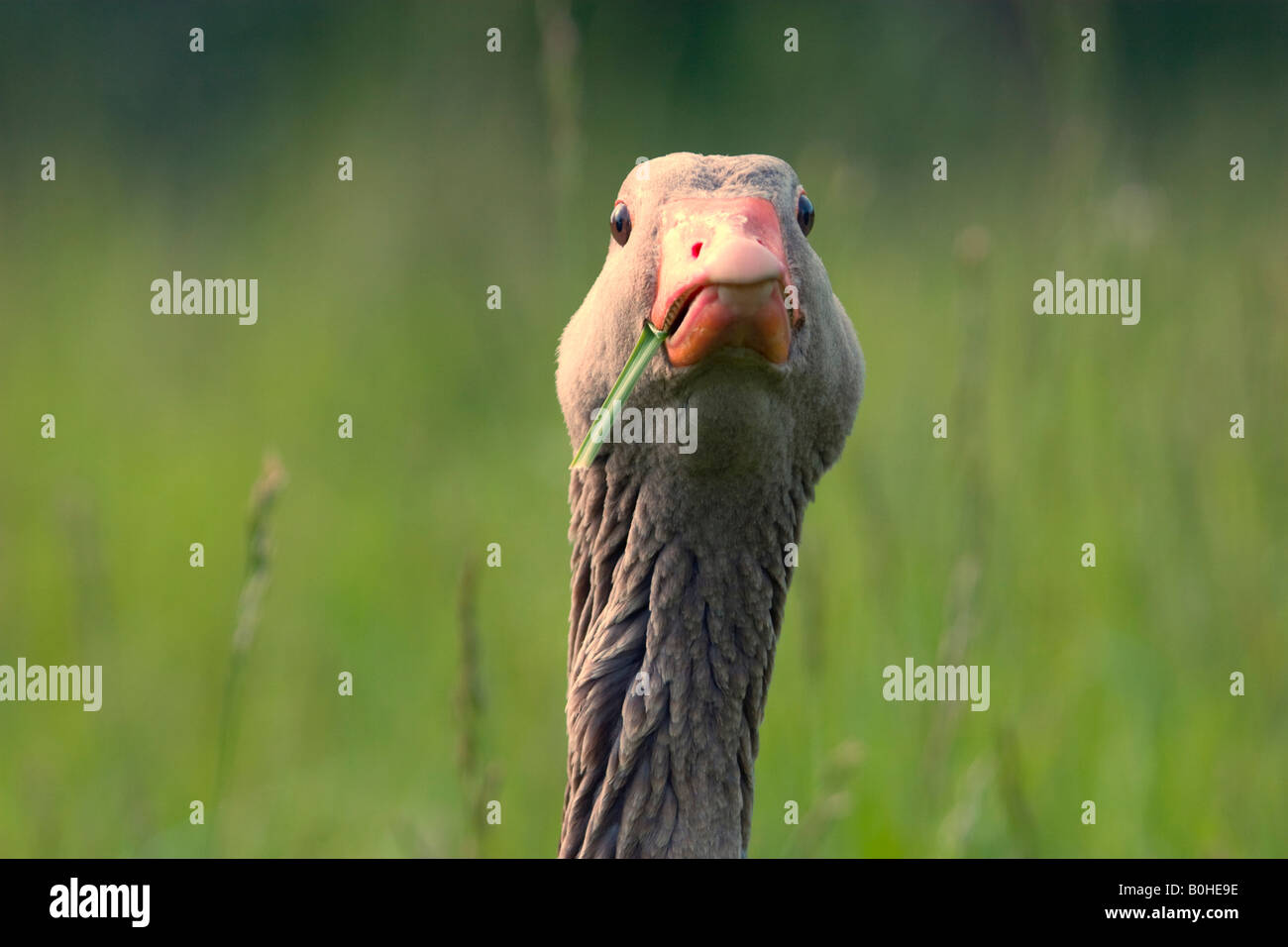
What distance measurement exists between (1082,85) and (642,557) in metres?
2.36

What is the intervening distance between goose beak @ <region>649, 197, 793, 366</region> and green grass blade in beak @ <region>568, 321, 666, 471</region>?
0.04 meters

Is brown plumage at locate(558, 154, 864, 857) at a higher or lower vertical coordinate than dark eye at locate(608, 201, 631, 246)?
lower

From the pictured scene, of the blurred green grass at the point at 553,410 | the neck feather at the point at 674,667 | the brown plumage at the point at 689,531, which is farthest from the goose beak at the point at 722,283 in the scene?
the blurred green grass at the point at 553,410

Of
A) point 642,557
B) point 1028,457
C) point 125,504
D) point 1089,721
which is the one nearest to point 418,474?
point 125,504

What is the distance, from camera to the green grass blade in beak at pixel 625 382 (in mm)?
2641

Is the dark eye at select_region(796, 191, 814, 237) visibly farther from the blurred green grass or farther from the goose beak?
the blurred green grass

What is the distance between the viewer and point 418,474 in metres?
6.84

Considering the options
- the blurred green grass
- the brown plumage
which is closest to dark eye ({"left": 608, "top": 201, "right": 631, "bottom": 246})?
the brown plumage

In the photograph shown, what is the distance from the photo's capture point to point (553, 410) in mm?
7160

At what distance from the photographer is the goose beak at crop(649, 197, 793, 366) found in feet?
8.23

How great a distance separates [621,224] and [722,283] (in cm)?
59

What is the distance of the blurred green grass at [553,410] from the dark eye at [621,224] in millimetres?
467

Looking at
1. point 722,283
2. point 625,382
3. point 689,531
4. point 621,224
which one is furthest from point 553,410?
point 722,283

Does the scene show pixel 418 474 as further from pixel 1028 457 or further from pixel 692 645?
pixel 692 645
